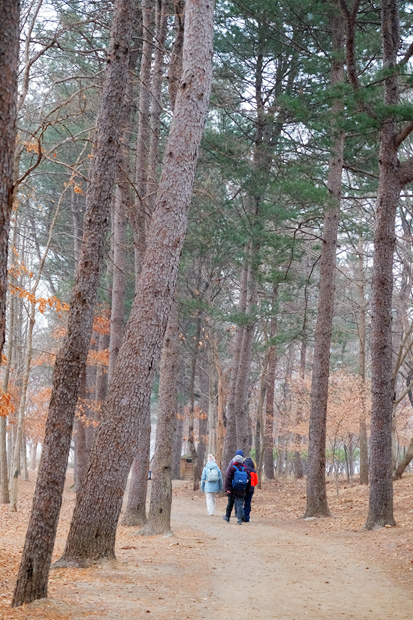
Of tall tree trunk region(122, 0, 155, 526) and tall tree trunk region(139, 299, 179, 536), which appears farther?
tall tree trunk region(122, 0, 155, 526)

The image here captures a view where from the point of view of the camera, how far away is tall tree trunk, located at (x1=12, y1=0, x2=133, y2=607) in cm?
528

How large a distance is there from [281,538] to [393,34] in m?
10.1

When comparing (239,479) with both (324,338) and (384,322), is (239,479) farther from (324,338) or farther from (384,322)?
(384,322)

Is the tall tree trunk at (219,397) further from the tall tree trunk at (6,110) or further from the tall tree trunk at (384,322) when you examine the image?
the tall tree trunk at (6,110)

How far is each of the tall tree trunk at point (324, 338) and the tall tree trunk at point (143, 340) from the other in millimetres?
7137

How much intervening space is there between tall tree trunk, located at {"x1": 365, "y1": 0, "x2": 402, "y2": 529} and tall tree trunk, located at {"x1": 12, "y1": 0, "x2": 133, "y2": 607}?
268 inches

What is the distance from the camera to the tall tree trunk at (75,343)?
528 cm

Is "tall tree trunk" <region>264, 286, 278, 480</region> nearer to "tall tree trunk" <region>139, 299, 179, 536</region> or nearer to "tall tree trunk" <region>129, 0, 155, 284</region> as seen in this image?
"tall tree trunk" <region>129, 0, 155, 284</region>

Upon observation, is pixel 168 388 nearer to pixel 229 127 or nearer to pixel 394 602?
pixel 394 602

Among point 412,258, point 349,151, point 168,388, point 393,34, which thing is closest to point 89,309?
point 168,388

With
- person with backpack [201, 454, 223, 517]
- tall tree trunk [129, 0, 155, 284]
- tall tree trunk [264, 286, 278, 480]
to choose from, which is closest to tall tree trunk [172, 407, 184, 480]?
tall tree trunk [264, 286, 278, 480]

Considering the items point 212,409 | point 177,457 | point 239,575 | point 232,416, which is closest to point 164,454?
point 239,575

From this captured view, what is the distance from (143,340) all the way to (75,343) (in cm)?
88

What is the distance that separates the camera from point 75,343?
5715 millimetres
